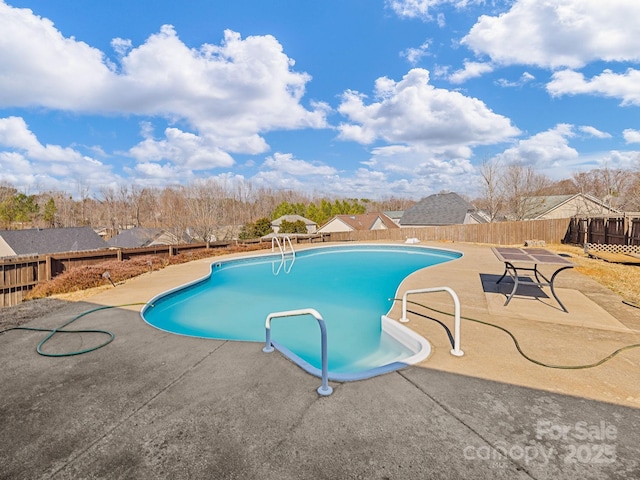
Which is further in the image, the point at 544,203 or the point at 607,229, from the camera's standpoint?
the point at 544,203

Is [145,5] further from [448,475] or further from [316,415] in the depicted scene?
[448,475]

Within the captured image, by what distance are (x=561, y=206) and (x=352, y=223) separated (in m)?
21.3

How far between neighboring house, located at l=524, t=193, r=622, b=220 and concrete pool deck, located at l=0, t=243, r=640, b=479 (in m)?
27.5

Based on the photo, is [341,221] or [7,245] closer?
[7,245]

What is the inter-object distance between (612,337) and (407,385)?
3397 mm

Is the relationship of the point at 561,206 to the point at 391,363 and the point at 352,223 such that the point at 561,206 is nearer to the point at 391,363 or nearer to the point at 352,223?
the point at 352,223

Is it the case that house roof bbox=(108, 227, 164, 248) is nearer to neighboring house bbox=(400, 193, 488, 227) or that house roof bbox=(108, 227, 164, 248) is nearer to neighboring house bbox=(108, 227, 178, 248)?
neighboring house bbox=(108, 227, 178, 248)

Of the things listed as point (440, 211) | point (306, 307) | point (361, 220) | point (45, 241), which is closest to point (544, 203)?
point (440, 211)

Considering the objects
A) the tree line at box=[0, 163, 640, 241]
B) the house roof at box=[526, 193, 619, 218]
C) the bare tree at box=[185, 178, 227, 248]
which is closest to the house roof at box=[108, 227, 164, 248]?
the tree line at box=[0, 163, 640, 241]

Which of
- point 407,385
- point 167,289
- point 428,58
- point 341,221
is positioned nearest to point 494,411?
point 407,385

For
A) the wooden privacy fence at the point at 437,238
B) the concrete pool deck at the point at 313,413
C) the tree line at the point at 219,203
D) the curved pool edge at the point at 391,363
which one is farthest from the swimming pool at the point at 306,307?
the tree line at the point at 219,203

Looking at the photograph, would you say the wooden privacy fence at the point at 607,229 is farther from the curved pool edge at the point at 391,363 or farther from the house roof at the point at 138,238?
the house roof at the point at 138,238

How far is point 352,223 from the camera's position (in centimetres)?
3828

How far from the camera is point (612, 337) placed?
4.02 m
